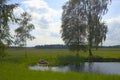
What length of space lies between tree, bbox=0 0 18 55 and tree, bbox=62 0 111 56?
46.9 meters

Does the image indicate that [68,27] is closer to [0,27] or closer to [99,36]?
[99,36]

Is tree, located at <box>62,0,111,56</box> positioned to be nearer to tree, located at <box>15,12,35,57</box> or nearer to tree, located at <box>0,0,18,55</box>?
tree, located at <box>15,12,35,57</box>

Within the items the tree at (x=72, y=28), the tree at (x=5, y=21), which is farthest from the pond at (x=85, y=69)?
the tree at (x=72, y=28)

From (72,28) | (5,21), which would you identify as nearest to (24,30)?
(72,28)

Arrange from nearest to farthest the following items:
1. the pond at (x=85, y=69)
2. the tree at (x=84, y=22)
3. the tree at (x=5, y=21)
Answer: the tree at (x=5, y=21) → the pond at (x=85, y=69) → the tree at (x=84, y=22)

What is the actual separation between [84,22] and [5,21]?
163ft

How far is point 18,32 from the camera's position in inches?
3088

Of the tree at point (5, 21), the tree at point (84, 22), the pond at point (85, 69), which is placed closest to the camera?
the tree at point (5, 21)

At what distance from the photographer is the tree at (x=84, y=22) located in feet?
251

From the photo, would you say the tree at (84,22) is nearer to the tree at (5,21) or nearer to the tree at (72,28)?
the tree at (72,28)

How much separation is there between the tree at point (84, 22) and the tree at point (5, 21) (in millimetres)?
46908

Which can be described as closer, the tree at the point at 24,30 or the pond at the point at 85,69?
the pond at the point at 85,69

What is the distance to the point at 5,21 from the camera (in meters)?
29.0

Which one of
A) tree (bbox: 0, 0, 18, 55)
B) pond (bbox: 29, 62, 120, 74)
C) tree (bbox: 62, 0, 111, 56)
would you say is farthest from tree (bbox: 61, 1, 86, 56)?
tree (bbox: 0, 0, 18, 55)
